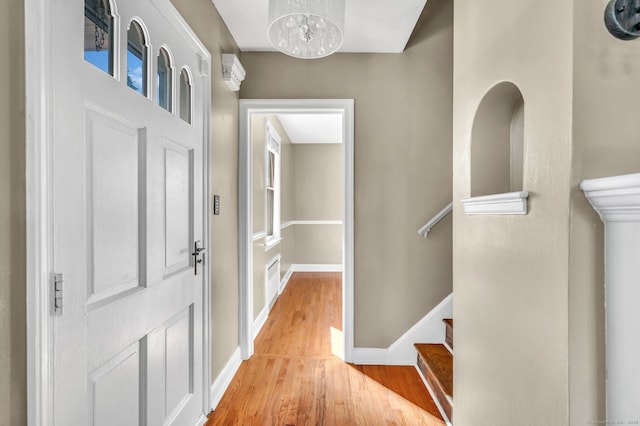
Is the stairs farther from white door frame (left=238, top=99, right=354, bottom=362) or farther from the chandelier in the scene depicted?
the chandelier

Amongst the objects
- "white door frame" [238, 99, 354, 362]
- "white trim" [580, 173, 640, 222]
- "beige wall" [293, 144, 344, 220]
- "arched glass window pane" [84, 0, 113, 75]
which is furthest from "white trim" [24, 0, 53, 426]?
"beige wall" [293, 144, 344, 220]

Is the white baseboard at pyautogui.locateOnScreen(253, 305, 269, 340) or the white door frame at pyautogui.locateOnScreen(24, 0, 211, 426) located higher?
the white door frame at pyautogui.locateOnScreen(24, 0, 211, 426)

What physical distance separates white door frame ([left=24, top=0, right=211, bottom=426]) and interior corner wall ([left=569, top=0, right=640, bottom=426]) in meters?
1.27

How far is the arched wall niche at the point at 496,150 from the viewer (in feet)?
4.38

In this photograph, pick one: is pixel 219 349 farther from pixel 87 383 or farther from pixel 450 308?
pixel 450 308

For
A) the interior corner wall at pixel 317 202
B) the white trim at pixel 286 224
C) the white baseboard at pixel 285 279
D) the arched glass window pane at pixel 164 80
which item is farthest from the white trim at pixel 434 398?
the interior corner wall at pixel 317 202

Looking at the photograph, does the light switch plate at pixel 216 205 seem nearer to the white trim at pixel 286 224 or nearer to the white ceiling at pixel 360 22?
the white ceiling at pixel 360 22

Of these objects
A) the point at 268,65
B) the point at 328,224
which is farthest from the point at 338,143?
the point at 268,65

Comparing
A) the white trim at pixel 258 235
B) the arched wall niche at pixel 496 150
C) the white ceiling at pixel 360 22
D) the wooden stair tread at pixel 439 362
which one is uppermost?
the white ceiling at pixel 360 22

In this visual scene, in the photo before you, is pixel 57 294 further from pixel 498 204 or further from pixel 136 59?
pixel 498 204

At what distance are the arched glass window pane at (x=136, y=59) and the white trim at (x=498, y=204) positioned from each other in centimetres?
135

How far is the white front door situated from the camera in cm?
91

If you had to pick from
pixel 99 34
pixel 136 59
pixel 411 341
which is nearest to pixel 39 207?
pixel 99 34

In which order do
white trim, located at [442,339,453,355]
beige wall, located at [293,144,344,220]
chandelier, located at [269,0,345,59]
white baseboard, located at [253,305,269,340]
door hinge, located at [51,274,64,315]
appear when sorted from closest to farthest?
door hinge, located at [51,274,64,315]
chandelier, located at [269,0,345,59]
white trim, located at [442,339,453,355]
white baseboard, located at [253,305,269,340]
beige wall, located at [293,144,344,220]
